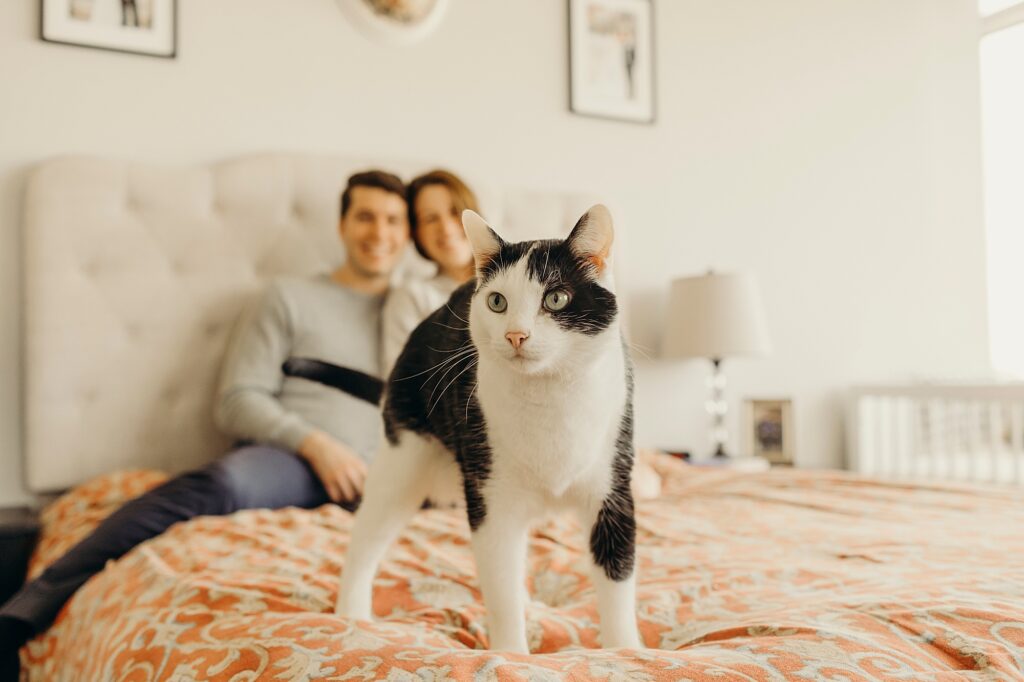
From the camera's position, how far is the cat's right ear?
66cm

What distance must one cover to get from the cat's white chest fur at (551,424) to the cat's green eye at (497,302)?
0.19 feet

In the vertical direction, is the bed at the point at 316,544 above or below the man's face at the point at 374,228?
below

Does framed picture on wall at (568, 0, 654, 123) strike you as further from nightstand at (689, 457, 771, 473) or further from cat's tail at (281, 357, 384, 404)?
cat's tail at (281, 357, 384, 404)

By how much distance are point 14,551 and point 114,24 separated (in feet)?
4.67

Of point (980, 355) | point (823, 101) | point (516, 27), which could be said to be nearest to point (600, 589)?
point (516, 27)

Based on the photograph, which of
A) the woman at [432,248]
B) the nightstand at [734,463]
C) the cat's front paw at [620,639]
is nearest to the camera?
the cat's front paw at [620,639]

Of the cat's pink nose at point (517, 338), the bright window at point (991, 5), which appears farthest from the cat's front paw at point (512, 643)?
the bright window at point (991, 5)

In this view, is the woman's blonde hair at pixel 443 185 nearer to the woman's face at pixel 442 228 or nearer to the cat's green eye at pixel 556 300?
the woman's face at pixel 442 228

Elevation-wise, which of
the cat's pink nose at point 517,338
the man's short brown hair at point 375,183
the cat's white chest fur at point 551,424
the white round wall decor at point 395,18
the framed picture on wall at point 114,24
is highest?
the white round wall decor at point 395,18

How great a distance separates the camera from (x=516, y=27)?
8.23 feet

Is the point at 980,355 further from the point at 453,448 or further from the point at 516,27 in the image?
the point at 453,448

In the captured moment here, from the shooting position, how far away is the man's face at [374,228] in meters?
1.91

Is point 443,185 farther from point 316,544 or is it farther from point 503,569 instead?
point 503,569

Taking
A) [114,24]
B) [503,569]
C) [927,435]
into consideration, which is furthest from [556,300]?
[927,435]
